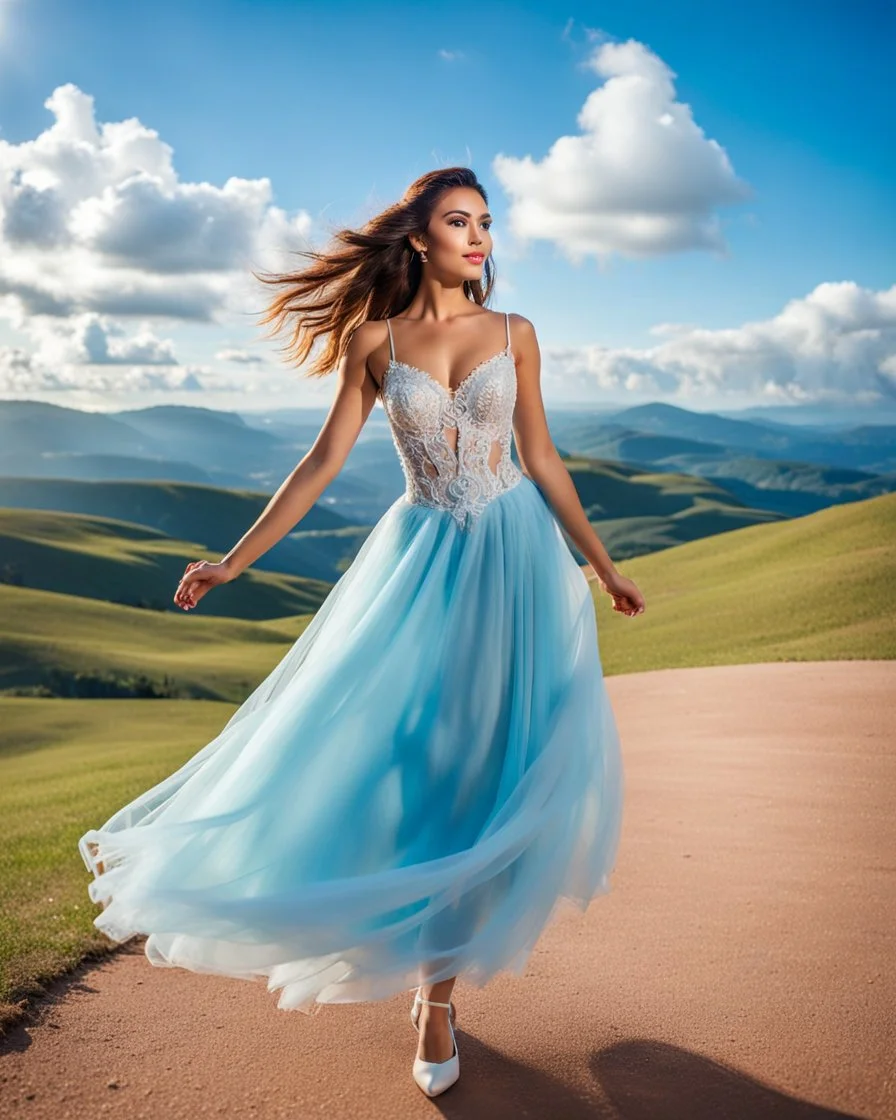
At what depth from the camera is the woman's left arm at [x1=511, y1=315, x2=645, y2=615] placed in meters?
3.88

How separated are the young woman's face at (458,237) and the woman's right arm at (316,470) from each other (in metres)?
0.37

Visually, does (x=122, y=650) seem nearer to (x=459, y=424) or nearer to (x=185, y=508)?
(x=459, y=424)

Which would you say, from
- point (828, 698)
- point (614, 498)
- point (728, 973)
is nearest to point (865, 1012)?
point (728, 973)

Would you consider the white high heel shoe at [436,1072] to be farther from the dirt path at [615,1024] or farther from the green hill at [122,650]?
the green hill at [122,650]

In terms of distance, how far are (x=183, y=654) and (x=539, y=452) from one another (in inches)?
1784

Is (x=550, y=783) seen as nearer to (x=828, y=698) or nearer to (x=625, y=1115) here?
(x=625, y=1115)

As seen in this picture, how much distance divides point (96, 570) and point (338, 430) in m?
88.1

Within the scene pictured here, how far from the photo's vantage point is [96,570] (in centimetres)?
8656

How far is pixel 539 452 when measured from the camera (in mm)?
3939

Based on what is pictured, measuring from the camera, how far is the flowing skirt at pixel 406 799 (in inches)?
123

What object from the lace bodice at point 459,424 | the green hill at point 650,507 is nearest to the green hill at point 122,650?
the lace bodice at point 459,424

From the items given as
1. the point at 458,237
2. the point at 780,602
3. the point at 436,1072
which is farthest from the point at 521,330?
the point at 780,602

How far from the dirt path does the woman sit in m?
0.42

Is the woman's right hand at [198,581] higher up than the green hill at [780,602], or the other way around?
the woman's right hand at [198,581]
